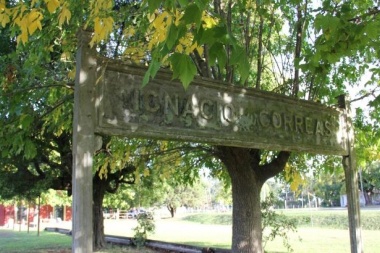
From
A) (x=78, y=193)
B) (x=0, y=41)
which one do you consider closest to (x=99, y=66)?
(x=78, y=193)

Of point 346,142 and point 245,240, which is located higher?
point 346,142

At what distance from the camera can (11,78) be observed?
6.66m

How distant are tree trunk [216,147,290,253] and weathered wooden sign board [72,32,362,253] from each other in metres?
1.38

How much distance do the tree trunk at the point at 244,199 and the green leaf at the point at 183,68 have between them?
4436 mm

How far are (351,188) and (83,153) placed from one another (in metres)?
4.48

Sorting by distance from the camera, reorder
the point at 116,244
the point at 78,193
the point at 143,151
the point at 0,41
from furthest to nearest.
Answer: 1. the point at 116,244
2. the point at 0,41
3. the point at 143,151
4. the point at 78,193

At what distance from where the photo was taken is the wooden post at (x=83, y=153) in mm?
3939

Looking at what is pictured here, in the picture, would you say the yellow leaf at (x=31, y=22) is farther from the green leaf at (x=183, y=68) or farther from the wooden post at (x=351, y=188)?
the wooden post at (x=351, y=188)

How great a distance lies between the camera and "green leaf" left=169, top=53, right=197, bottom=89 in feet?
9.12

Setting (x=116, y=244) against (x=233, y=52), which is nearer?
(x=233, y=52)

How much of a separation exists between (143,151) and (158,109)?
12.6ft

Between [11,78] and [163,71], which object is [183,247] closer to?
[11,78]

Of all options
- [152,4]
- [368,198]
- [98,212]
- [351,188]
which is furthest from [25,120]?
[368,198]

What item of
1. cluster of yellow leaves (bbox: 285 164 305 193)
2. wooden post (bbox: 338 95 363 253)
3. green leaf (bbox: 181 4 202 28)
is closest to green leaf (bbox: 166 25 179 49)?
green leaf (bbox: 181 4 202 28)
